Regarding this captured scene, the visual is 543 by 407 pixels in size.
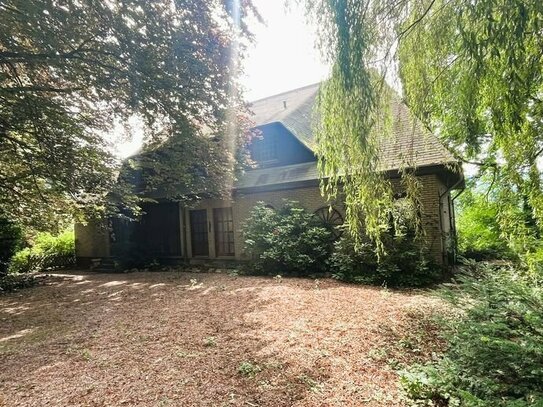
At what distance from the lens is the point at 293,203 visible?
36.2 ft

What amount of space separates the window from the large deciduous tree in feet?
11.7

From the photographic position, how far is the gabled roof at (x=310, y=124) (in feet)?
15.2

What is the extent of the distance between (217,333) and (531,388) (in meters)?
3.81

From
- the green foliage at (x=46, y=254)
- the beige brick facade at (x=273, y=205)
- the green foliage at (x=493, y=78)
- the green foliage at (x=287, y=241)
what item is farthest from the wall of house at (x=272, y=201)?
the green foliage at (x=46, y=254)

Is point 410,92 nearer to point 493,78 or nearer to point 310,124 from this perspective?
point 493,78

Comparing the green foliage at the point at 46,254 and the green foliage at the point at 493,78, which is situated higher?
the green foliage at the point at 493,78

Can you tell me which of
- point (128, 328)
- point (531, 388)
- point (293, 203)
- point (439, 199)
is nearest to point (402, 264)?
point (439, 199)

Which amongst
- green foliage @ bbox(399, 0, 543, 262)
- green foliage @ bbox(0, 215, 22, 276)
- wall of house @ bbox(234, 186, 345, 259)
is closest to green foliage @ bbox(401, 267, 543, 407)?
green foliage @ bbox(399, 0, 543, 262)

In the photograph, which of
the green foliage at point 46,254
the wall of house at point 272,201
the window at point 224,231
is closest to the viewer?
the wall of house at point 272,201

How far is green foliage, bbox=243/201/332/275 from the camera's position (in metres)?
9.88

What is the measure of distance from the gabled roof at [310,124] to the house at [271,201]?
0.10ft

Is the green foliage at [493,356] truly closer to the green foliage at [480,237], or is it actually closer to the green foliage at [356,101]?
the green foliage at [356,101]

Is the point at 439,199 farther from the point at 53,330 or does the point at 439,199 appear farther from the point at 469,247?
the point at 53,330

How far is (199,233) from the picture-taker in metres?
14.0
